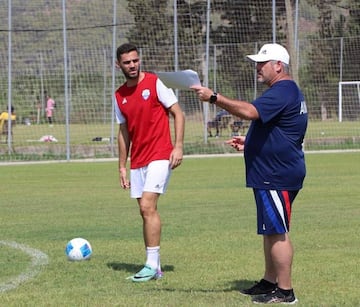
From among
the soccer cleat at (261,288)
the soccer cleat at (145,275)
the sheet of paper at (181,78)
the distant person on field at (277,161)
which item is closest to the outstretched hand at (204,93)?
the sheet of paper at (181,78)

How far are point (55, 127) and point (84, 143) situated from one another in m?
1.76

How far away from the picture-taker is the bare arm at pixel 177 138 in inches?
355

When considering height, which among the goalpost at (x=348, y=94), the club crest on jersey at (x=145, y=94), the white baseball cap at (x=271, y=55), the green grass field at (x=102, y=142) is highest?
the white baseball cap at (x=271, y=55)

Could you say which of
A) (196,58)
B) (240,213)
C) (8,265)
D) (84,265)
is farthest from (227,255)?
(196,58)

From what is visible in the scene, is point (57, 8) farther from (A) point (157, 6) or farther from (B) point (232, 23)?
(B) point (232, 23)

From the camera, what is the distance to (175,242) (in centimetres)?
1141

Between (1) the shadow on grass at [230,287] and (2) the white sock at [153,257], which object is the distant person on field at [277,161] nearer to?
(1) the shadow on grass at [230,287]

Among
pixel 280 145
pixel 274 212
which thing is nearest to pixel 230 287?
pixel 274 212

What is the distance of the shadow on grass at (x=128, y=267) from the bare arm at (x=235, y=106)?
8.69 ft

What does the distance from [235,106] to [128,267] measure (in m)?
3.03

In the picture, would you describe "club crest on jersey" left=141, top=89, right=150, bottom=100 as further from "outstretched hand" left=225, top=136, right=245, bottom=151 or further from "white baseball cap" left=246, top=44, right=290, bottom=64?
"white baseball cap" left=246, top=44, right=290, bottom=64

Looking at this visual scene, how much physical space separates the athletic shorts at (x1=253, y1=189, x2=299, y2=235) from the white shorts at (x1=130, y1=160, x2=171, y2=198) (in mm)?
1682

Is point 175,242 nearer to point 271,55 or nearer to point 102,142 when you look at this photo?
point 271,55

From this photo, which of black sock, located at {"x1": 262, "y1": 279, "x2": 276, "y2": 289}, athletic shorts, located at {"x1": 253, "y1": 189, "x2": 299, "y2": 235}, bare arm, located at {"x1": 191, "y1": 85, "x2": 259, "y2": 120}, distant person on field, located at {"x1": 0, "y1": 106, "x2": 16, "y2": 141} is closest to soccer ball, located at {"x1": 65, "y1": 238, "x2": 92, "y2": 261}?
black sock, located at {"x1": 262, "y1": 279, "x2": 276, "y2": 289}
